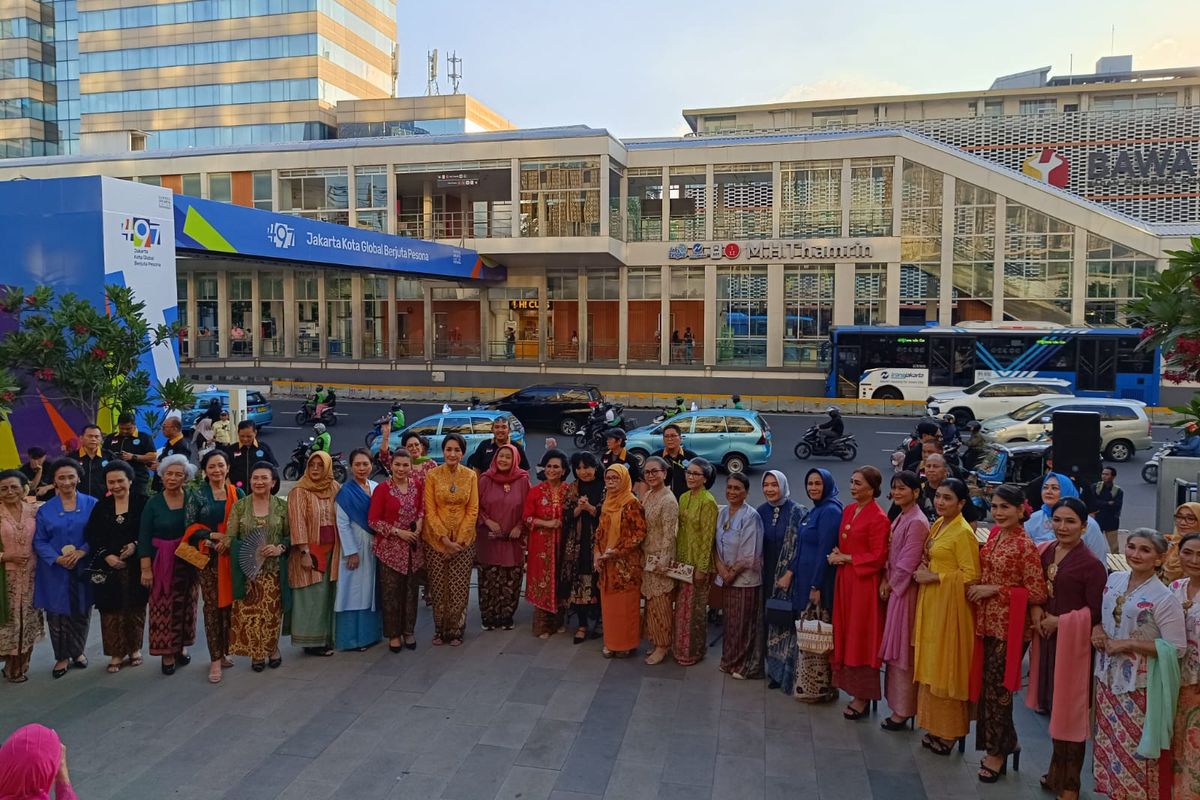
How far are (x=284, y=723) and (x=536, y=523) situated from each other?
7.71 ft

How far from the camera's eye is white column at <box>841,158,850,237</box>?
102ft

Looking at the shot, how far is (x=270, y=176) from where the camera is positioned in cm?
3409

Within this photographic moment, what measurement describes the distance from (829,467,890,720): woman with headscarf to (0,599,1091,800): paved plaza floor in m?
0.27

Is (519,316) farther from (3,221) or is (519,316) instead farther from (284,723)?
(284,723)

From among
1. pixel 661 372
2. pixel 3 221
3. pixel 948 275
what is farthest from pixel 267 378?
pixel 948 275

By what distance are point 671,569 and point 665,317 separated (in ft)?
88.6

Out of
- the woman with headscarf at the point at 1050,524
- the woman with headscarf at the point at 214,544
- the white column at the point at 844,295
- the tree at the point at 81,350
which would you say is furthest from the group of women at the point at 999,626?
the white column at the point at 844,295

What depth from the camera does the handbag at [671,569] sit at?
6.45 metres

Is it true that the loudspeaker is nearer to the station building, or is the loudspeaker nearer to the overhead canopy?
the overhead canopy

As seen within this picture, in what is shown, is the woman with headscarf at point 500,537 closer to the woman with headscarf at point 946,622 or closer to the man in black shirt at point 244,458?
the man in black shirt at point 244,458

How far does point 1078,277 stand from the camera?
2927cm

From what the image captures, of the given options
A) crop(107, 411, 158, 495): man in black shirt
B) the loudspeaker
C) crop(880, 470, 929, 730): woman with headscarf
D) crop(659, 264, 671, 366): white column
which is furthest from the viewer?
crop(659, 264, 671, 366): white column

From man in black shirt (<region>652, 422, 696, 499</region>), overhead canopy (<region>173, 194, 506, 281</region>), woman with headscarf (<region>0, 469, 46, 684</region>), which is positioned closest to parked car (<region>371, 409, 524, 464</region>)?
overhead canopy (<region>173, 194, 506, 281</region>)

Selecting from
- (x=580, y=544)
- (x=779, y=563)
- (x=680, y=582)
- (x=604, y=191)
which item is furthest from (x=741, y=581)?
(x=604, y=191)
